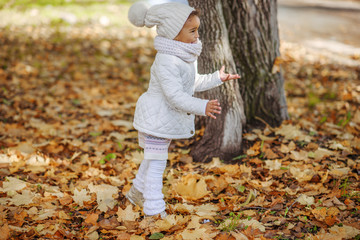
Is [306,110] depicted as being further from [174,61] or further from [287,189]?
[174,61]

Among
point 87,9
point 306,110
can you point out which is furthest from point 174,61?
point 87,9

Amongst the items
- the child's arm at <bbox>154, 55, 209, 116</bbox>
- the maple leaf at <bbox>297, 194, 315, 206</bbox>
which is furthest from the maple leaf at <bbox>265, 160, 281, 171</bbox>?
the child's arm at <bbox>154, 55, 209, 116</bbox>

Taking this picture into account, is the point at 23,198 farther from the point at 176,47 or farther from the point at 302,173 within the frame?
the point at 302,173

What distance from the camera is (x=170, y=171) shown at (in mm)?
3340

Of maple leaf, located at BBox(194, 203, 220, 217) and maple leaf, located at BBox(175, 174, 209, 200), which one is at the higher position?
maple leaf, located at BBox(175, 174, 209, 200)

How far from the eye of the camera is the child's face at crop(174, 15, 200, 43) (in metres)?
2.33

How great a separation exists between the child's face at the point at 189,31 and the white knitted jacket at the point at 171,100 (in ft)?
0.45


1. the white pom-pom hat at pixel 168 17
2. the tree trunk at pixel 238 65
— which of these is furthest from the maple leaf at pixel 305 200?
the white pom-pom hat at pixel 168 17

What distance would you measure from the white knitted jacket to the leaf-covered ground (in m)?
0.65

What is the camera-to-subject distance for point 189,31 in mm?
2352

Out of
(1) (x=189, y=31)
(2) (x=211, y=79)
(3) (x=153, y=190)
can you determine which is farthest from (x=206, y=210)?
(1) (x=189, y=31)

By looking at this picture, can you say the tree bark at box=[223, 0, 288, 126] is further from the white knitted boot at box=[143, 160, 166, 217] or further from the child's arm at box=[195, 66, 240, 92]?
the white knitted boot at box=[143, 160, 166, 217]

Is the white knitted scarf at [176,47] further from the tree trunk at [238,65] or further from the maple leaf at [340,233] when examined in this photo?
the maple leaf at [340,233]

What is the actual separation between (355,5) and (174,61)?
1244 cm
